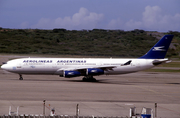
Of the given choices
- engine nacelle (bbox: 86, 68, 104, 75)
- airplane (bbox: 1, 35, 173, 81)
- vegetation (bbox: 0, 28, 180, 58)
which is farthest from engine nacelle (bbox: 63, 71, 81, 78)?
vegetation (bbox: 0, 28, 180, 58)

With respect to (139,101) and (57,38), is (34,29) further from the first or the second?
(139,101)

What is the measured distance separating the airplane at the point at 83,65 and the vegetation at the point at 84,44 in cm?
5516

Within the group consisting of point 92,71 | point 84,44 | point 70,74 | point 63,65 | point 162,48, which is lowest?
point 70,74

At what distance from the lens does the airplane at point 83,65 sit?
3900 centimetres

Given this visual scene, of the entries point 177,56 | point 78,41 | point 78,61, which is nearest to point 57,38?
point 78,41

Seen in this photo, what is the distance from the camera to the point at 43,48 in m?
110

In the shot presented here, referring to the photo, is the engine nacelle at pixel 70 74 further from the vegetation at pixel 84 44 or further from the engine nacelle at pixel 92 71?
the vegetation at pixel 84 44

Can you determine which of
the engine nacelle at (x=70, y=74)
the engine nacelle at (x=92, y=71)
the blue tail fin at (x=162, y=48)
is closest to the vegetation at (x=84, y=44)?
the blue tail fin at (x=162, y=48)

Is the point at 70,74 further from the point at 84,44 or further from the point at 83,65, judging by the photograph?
the point at 84,44

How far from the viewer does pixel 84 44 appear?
127000 mm

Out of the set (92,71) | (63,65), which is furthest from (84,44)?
(92,71)

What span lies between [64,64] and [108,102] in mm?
18950

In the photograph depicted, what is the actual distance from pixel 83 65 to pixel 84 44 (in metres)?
86.5

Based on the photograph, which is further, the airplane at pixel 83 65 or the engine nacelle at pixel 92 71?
the engine nacelle at pixel 92 71
